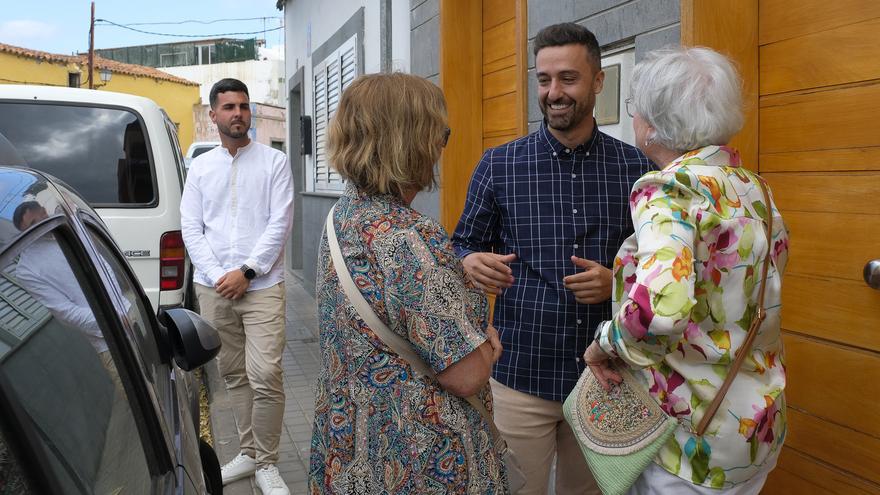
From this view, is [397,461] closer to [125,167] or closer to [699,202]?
[699,202]

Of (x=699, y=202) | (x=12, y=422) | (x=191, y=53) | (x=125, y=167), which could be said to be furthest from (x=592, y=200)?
(x=191, y=53)

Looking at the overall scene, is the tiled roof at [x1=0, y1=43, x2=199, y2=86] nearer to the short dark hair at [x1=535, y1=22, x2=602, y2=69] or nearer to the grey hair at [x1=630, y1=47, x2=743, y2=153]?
the short dark hair at [x1=535, y1=22, x2=602, y2=69]

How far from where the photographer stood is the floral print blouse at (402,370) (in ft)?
6.73

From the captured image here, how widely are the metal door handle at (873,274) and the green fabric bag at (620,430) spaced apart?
101 cm

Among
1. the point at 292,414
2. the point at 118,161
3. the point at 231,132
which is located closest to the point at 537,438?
the point at 231,132

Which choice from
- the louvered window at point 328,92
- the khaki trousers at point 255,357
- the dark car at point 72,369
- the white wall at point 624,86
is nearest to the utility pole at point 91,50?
the louvered window at point 328,92

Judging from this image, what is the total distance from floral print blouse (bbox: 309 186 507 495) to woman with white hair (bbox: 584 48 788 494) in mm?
413

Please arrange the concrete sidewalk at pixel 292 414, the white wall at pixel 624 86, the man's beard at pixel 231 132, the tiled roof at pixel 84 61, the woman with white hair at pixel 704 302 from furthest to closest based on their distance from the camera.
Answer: the tiled roof at pixel 84 61, the concrete sidewalk at pixel 292 414, the man's beard at pixel 231 132, the white wall at pixel 624 86, the woman with white hair at pixel 704 302

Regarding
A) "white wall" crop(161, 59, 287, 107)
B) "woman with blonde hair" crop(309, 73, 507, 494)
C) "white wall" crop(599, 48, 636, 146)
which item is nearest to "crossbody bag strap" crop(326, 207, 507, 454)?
"woman with blonde hair" crop(309, 73, 507, 494)

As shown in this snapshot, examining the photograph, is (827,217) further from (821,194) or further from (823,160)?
(823,160)

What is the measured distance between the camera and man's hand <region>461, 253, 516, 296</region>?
268cm

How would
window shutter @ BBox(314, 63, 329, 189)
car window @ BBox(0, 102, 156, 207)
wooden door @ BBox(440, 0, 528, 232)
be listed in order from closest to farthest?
car window @ BBox(0, 102, 156, 207), wooden door @ BBox(440, 0, 528, 232), window shutter @ BBox(314, 63, 329, 189)

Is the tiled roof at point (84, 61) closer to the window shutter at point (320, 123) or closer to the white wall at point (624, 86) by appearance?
the window shutter at point (320, 123)

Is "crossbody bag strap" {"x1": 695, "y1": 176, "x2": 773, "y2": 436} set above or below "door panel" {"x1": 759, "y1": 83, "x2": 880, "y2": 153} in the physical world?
below
